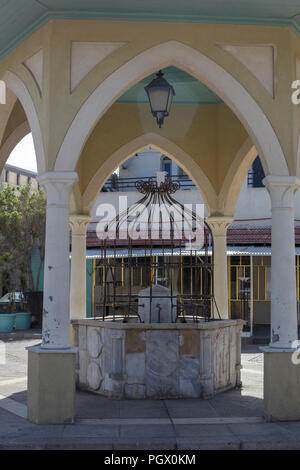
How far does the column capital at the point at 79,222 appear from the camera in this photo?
1009cm

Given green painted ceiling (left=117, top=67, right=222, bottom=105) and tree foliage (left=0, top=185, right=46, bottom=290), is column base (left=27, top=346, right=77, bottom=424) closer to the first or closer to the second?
green painted ceiling (left=117, top=67, right=222, bottom=105)

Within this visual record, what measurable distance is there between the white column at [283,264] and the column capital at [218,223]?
3.65 meters

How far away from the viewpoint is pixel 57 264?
20.1 ft

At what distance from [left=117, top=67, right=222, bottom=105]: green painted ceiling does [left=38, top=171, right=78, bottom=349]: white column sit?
3013mm

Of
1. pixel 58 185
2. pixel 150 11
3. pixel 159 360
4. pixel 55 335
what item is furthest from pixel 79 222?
pixel 150 11

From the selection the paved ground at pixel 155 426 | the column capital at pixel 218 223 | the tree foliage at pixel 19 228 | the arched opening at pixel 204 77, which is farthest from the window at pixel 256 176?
the arched opening at pixel 204 77

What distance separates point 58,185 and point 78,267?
4.17 meters

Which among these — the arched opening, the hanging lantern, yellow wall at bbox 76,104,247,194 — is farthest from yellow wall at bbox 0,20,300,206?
yellow wall at bbox 76,104,247,194

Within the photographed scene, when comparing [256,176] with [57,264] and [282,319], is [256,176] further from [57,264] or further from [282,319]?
[57,264]

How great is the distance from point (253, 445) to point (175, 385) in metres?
2.02

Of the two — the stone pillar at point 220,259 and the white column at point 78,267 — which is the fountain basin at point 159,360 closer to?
the stone pillar at point 220,259
